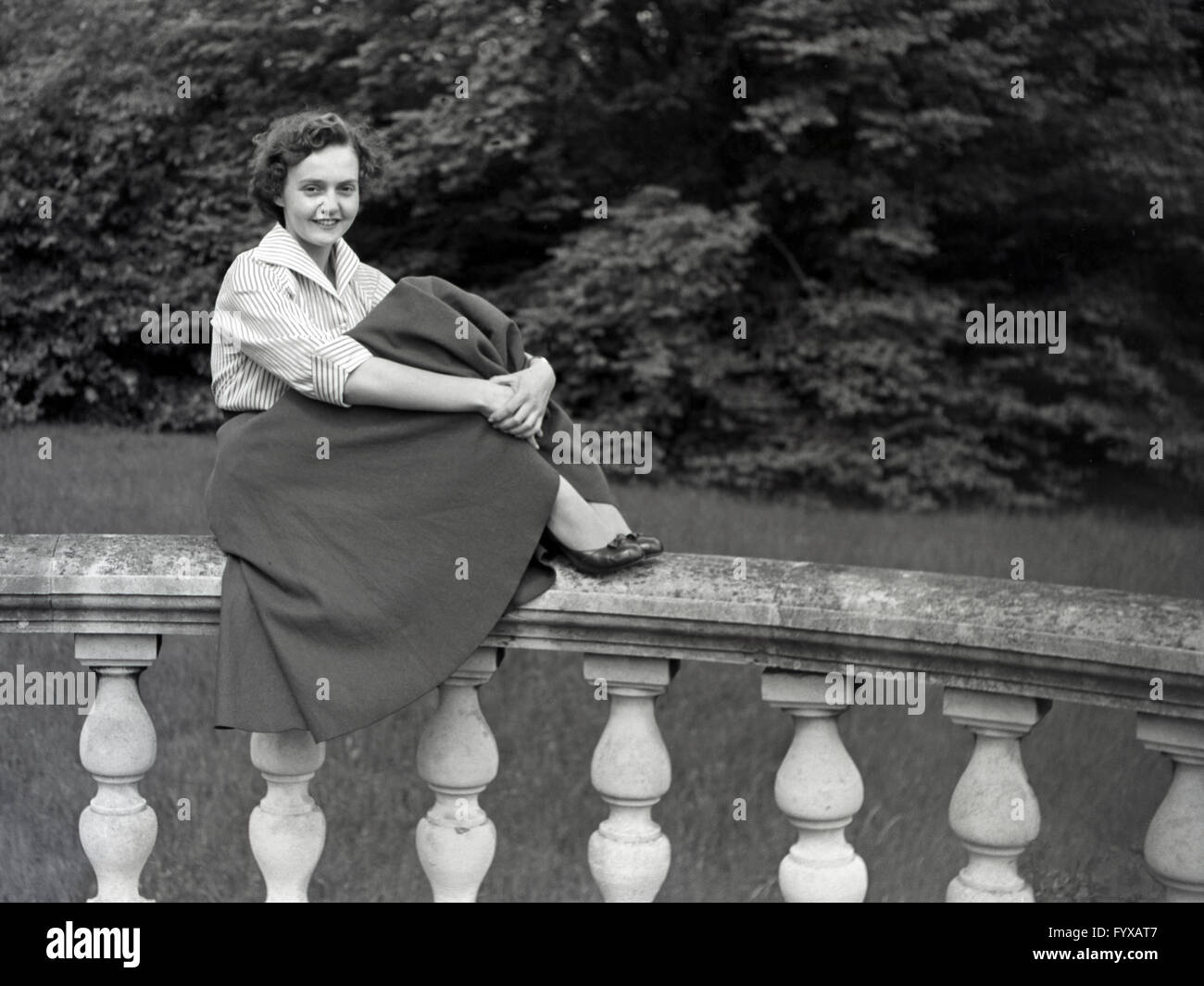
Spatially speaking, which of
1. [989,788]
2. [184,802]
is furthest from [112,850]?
[989,788]

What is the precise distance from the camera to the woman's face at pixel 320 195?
2422mm

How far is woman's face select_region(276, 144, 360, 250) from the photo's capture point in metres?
2.42

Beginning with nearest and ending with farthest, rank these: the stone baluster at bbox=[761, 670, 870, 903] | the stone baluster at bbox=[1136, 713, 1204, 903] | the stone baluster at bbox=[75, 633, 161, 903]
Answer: the stone baluster at bbox=[1136, 713, 1204, 903] → the stone baluster at bbox=[761, 670, 870, 903] → the stone baluster at bbox=[75, 633, 161, 903]

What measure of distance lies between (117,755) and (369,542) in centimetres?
53

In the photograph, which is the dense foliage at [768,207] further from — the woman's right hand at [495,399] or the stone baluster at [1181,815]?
the stone baluster at [1181,815]

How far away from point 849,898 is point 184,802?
132cm

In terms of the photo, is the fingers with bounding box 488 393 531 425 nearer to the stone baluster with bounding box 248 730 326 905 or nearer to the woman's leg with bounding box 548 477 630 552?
the woman's leg with bounding box 548 477 630 552

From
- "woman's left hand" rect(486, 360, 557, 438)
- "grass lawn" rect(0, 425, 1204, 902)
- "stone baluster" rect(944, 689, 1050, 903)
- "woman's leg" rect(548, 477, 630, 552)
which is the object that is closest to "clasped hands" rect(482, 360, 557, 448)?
"woman's left hand" rect(486, 360, 557, 438)

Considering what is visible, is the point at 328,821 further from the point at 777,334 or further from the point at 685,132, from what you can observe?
the point at 685,132

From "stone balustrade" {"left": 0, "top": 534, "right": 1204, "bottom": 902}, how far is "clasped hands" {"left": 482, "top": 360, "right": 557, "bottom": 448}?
0.26 m

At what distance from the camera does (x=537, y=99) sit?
10555 millimetres

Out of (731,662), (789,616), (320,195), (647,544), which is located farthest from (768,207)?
(789,616)

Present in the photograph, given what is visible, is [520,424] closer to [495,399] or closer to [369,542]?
[495,399]

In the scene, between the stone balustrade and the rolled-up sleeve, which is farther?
the rolled-up sleeve
